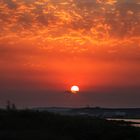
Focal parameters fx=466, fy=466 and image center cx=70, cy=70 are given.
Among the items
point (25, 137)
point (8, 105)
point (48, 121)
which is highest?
point (8, 105)

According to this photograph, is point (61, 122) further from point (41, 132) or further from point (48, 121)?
point (41, 132)

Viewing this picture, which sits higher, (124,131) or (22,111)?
(22,111)

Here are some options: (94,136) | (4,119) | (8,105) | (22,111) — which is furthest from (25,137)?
(8,105)

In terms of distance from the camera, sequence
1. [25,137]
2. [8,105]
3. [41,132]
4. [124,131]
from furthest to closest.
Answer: [8,105], [124,131], [41,132], [25,137]

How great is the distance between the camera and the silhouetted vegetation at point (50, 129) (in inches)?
1501

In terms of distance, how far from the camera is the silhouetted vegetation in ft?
125

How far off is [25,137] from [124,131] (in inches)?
425

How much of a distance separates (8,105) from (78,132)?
19050 millimetres

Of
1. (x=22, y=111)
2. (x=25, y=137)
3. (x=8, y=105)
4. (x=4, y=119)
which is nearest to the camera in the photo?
(x=25, y=137)

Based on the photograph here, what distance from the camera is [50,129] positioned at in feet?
140

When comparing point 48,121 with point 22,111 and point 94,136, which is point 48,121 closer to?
point 22,111

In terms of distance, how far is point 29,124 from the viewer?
44.8 m

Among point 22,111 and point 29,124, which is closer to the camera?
point 29,124

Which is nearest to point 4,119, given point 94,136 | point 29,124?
point 29,124
